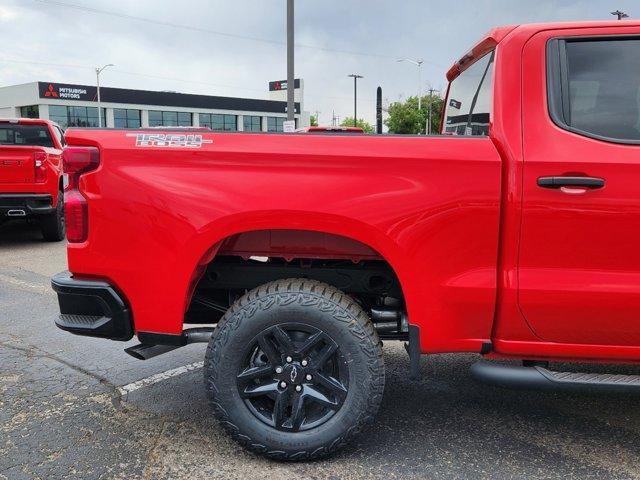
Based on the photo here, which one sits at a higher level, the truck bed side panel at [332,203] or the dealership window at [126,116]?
the dealership window at [126,116]

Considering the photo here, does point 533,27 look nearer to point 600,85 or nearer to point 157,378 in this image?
point 600,85

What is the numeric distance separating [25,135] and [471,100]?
8127 mm

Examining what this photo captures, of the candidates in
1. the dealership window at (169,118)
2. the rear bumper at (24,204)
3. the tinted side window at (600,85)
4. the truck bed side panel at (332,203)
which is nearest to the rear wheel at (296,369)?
the truck bed side panel at (332,203)

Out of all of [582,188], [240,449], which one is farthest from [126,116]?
[582,188]

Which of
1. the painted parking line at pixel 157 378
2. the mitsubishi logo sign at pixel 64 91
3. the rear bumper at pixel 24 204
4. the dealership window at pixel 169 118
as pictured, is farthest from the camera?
the dealership window at pixel 169 118

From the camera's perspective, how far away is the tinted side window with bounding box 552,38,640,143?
98.7 inches

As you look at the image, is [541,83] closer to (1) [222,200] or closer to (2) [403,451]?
(1) [222,200]

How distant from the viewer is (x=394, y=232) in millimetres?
2498

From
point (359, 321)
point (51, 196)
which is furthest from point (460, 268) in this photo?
point (51, 196)

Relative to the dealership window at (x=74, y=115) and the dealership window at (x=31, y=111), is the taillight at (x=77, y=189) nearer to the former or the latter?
the dealership window at (x=74, y=115)

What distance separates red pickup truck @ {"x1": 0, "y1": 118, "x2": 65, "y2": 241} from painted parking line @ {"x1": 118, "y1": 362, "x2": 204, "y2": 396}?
5599 millimetres

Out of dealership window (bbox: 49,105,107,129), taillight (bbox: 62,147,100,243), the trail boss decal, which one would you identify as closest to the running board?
the trail boss decal

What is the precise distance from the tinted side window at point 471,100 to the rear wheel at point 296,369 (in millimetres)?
1172

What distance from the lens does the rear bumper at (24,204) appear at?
26.6ft
